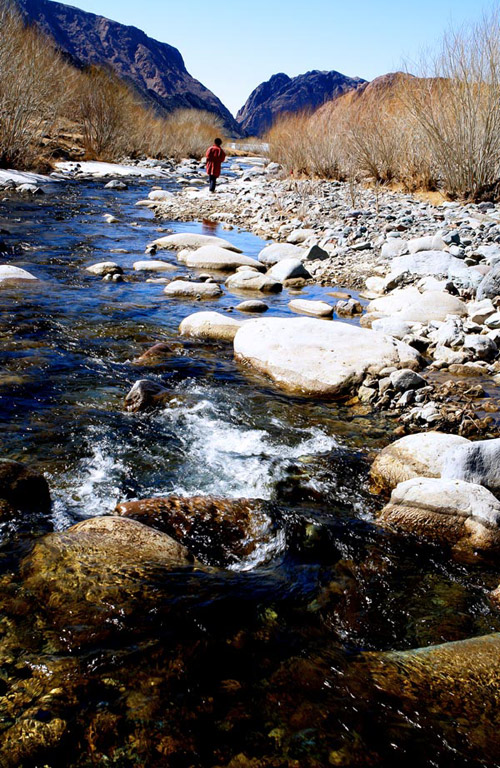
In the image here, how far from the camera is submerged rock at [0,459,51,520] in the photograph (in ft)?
7.93

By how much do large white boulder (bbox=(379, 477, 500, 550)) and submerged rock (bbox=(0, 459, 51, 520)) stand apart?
1759mm

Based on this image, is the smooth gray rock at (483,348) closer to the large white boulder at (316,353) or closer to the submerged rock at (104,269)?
the large white boulder at (316,353)

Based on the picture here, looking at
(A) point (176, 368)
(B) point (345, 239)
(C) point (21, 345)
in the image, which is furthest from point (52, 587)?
(B) point (345, 239)

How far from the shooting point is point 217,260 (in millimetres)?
8578

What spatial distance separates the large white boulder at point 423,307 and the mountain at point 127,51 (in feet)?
388

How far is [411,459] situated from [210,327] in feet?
9.68

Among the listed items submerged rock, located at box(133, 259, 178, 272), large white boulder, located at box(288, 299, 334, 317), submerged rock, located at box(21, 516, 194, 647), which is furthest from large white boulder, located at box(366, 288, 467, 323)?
submerged rock, located at box(21, 516, 194, 647)

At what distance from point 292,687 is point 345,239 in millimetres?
9100

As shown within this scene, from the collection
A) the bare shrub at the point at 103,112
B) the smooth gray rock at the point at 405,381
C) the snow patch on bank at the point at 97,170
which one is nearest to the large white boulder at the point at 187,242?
the smooth gray rock at the point at 405,381

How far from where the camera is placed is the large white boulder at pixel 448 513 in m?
2.51

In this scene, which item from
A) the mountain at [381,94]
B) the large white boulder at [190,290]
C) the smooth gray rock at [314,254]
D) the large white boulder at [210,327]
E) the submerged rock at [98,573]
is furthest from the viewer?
the mountain at [381,94]

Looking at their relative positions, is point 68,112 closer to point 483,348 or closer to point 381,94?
point 381,94

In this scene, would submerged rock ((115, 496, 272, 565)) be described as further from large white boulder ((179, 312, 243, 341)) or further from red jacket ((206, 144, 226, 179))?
red jacket ((206, 144, 226, 179))

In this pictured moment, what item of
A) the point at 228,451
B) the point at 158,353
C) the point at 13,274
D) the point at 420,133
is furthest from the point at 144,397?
the point at 420,133
